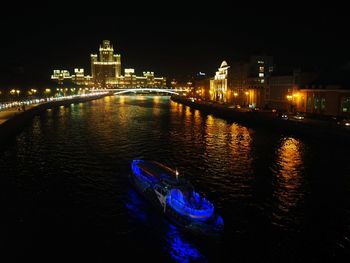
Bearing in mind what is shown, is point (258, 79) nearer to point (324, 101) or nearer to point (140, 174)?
point (324, 101)

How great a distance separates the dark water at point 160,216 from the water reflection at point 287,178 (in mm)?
78

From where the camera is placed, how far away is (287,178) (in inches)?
1147

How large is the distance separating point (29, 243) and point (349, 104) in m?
45.9

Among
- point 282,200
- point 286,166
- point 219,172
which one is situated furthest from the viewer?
point 286,166

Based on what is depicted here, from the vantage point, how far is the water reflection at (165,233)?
56.9 ft

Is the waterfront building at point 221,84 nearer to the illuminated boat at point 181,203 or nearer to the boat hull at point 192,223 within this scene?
the illuminated boat at point 181,203

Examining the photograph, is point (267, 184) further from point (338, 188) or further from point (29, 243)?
point (29, 243)

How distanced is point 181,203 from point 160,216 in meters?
2.12

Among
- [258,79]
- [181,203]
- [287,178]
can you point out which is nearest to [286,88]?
[258,79]

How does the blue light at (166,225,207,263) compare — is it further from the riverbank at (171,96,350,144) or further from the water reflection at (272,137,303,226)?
the riverbank at (171,96,350,144)

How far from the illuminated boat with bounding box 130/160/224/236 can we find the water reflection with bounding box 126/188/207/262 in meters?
0.49

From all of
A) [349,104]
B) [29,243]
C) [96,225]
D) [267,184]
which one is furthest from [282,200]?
[349,104]

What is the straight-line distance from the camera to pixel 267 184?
27.5m

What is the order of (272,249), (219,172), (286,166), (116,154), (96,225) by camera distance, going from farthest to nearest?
(116,154) → (286,166) → (219,172) → (96,225) → (272,249)
